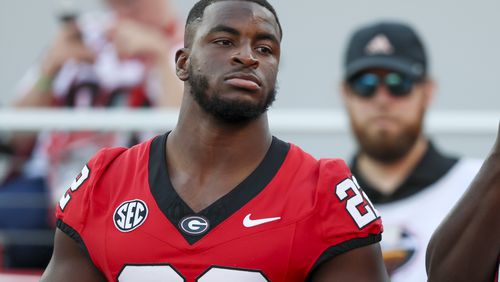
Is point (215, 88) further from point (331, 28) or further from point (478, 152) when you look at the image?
point (331, 28)

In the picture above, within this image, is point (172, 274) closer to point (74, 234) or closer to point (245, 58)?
point (74, 234)

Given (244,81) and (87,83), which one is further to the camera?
(87,83)

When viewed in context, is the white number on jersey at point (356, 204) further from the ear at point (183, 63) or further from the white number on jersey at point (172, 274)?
the ear at point (183, 63)

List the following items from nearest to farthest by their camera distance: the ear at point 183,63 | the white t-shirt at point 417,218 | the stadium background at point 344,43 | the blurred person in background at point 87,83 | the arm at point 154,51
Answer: the ear at point 183,63 < the white t-shirt at point 417,218 < the blurred person in background at point 87,83 < the arm at point 154,51 < the stadium background at point 344,43

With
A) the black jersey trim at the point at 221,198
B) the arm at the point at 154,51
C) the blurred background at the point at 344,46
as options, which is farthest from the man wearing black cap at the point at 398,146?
the black jersey trim at the point at 221,198

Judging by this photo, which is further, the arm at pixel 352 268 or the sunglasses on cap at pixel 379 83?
the sunglasses on cap at pixel 379 83

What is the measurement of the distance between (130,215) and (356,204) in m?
0.62

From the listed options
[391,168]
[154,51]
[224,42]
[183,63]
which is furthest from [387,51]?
[224,42]

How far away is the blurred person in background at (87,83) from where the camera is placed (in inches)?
258

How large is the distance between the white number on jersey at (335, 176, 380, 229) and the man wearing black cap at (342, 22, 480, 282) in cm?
201

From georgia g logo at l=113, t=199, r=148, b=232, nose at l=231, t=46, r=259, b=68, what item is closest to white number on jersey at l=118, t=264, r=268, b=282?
georgia g logo at l=113, t=199, r=148, b=232

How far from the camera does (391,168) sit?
577 cm

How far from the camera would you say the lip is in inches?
132

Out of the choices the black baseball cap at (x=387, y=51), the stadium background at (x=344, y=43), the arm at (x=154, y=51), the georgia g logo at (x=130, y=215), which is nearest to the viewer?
the georgia g logo at (x=130, y=215)
